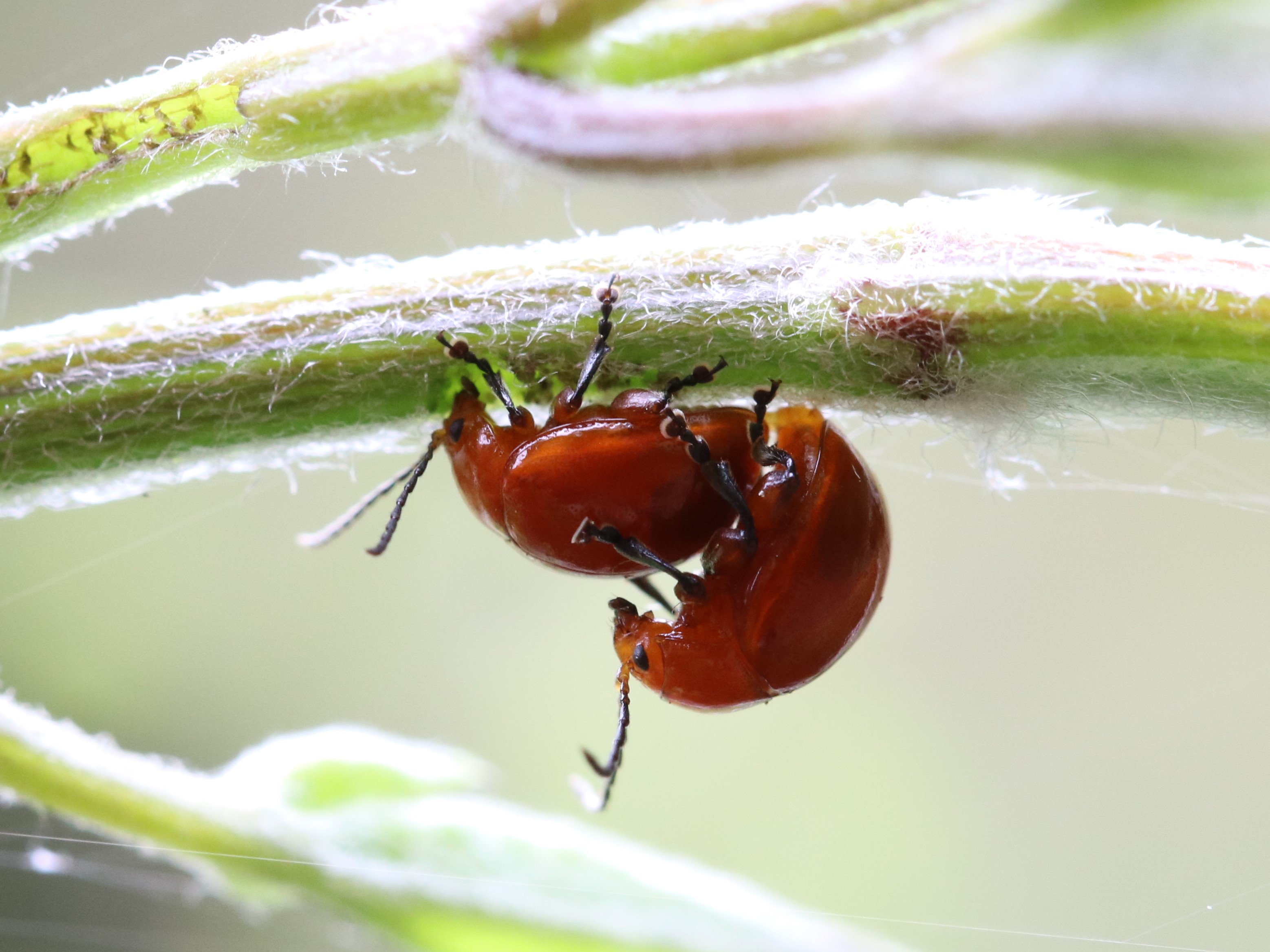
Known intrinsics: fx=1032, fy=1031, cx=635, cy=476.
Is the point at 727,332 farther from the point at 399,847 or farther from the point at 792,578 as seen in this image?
the point at 399,847

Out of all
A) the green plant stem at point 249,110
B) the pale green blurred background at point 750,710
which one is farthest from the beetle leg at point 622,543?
the pale green blurred background at point 750,710

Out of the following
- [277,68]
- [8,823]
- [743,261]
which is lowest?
[8,823]

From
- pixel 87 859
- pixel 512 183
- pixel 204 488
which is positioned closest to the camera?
pixel 512 183

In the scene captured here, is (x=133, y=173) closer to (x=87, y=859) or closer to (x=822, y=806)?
(x=87, y=859)

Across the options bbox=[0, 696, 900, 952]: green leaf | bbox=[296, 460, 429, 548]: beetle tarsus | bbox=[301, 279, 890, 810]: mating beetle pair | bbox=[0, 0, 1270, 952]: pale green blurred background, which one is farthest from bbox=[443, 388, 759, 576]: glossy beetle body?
bbox=[0, 0, 1270, 952]: pale green blurred background

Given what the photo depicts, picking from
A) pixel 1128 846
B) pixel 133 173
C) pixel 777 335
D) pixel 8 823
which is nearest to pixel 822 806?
pixel 1128 846

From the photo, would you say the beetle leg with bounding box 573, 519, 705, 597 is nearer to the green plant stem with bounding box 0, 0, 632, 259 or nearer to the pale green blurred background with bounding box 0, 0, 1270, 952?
the green plant stem with bounding box 0, 0, 632, 259
